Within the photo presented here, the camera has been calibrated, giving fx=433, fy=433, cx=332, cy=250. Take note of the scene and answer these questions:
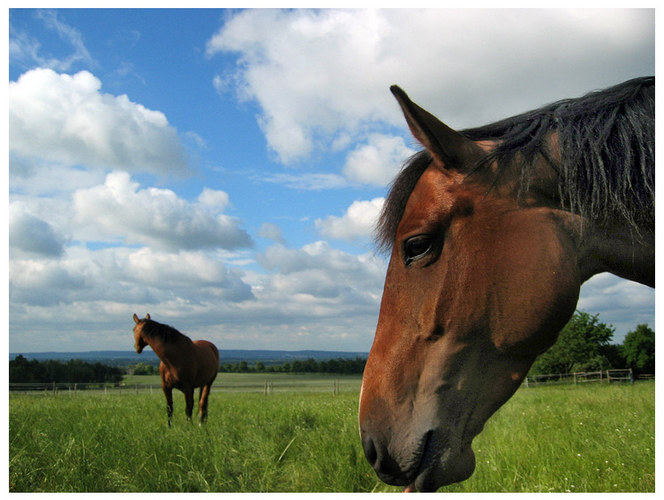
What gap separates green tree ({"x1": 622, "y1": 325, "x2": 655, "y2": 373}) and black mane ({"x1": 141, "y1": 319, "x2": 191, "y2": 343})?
35479mm

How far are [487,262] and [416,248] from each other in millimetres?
253

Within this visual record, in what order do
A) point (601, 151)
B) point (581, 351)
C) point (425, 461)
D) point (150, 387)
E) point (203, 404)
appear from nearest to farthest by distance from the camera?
point (425, 461) < point (601, 151) < point (203, 404) < point (581, 351) < point (150, 387)

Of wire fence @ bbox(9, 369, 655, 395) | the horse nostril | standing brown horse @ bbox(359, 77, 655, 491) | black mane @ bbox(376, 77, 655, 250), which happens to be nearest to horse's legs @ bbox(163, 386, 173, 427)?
the horse nostril

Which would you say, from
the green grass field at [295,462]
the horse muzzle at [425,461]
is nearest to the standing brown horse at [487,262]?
the horse muzzle at [425,461]

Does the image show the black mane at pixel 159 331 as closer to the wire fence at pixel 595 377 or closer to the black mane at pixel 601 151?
the black mane at pixel 601 151

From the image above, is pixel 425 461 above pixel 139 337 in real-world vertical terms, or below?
above

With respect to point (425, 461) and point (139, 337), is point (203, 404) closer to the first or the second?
point (139, 337)

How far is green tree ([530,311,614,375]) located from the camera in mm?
29219

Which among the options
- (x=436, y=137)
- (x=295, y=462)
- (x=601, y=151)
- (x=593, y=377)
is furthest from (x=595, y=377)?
(x=436, y=137)

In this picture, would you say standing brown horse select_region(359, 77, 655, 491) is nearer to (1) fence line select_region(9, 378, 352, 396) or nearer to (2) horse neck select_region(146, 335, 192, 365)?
(2) horse neck select_region(146, 335, 192, 365)

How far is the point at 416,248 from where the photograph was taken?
5.27 ft

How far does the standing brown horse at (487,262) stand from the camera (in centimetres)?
147

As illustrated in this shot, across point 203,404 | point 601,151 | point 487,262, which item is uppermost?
point 601,151
